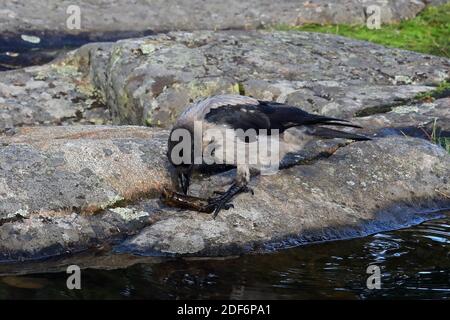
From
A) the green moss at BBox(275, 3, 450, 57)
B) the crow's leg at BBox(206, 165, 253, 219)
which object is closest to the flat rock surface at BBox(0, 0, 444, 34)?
the green moss at BBox(275, 3, 450, 57)

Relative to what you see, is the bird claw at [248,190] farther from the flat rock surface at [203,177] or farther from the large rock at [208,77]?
the large rock at [208,77]

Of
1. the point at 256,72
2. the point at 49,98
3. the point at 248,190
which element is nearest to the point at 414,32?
the point at 256,72

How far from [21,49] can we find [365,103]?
6.32 meters

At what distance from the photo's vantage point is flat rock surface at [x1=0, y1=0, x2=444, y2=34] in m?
14.6

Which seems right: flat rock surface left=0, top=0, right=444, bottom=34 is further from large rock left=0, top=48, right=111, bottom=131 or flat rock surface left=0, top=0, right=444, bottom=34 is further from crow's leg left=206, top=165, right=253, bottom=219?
crow's leg left=206, top=165, right=253, bottom=219

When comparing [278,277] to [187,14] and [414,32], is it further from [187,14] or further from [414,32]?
[187,14]

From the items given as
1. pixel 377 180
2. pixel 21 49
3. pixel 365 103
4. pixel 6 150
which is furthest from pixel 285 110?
pixel 21 49

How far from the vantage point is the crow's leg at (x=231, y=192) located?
721 cm

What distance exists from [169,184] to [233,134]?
78cm

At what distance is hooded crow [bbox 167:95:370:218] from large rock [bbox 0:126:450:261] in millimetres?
189

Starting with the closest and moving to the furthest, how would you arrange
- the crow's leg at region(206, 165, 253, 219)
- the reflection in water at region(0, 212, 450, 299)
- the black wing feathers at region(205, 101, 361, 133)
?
the reflection in water at region(0, 212, 450, 299) < the crow's leg at region(206, 165, 253, 219) < the black wing feathers at region(205, 101, 361, 133)

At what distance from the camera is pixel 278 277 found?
249 inches

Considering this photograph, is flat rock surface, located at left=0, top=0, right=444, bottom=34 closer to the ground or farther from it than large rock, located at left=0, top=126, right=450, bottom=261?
farther from it

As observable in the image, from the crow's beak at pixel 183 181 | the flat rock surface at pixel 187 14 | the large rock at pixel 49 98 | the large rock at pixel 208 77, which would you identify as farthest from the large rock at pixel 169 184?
the flat rock surface at pixel 187 14
